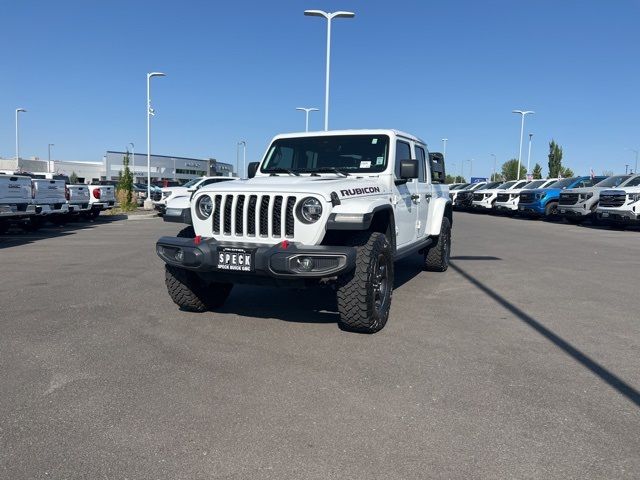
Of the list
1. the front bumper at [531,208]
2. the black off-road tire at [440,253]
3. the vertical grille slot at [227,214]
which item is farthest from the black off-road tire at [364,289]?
the front bumper at [531,208]

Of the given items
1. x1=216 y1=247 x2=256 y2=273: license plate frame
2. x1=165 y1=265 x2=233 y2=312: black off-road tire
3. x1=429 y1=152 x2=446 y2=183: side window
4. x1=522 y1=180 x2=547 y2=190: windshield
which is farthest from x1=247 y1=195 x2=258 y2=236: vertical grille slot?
x1=522 y1=180 x2=547 y2=190: windshield

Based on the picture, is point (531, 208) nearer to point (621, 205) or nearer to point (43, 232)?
point (621, 205)

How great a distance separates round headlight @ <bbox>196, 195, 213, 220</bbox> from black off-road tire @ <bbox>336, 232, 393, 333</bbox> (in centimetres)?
137

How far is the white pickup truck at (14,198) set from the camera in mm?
11953

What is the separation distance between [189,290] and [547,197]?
67.9 feet

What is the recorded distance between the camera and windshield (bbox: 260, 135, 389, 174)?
238 inches

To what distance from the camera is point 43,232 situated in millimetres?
14828

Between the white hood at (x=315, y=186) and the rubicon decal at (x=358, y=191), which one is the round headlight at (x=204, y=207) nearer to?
the white hood at (x=315, y=186)

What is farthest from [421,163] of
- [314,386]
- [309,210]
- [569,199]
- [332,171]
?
[569,199]

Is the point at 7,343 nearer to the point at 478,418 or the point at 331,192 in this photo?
the point at 331,192

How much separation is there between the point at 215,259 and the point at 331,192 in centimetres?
115

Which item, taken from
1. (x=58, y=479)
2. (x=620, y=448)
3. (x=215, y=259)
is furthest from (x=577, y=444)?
(x=215, y=259)

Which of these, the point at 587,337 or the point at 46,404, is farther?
the point at 587,337

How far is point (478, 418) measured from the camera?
3.21 metres
